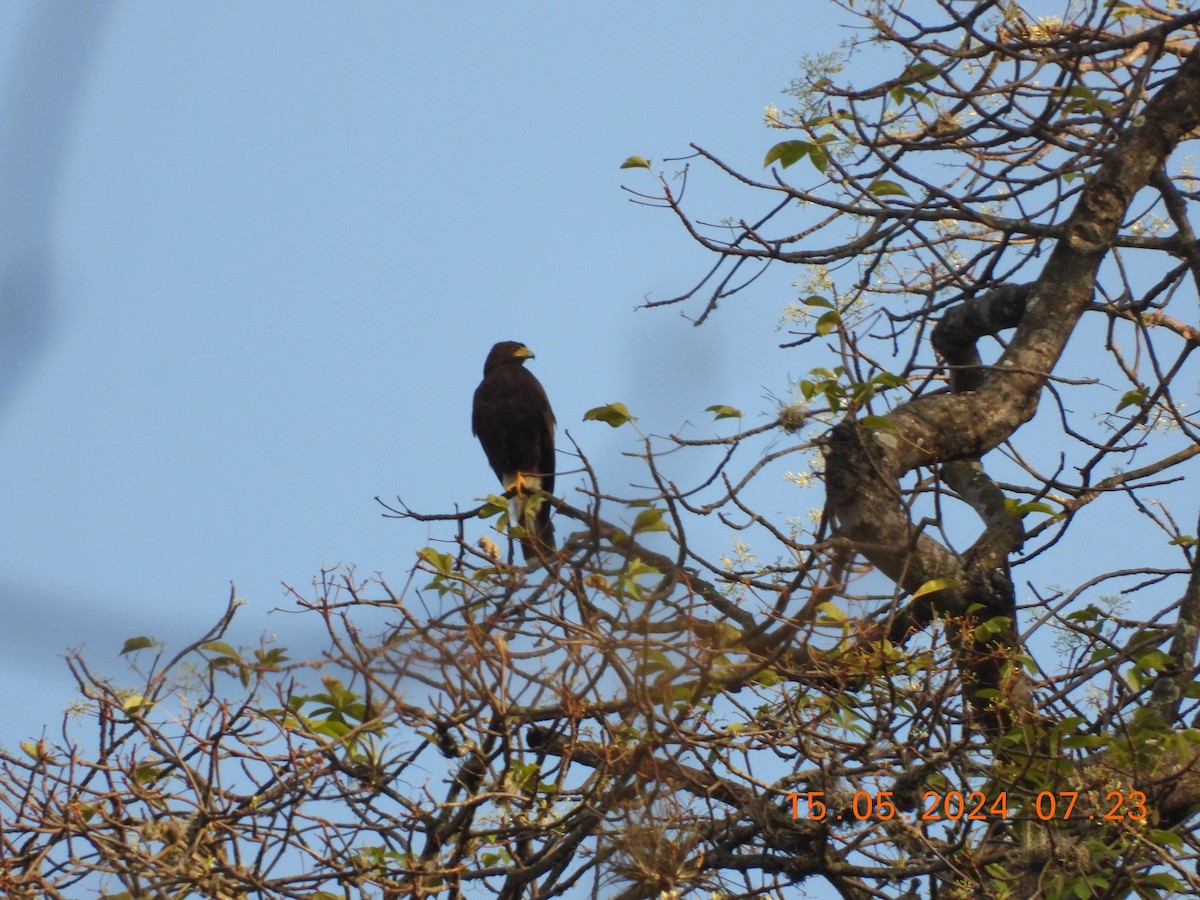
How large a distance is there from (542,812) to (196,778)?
0.71 m

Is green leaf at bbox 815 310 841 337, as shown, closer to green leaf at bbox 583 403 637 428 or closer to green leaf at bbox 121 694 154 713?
green leaf at bbox 583 403 637 428

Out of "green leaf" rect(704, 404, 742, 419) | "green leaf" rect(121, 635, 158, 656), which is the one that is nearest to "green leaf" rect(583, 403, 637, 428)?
"green leaf" rect(704, 404, 742, 419)

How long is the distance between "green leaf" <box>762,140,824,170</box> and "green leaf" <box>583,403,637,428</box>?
70 cm

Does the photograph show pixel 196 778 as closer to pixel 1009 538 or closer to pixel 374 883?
pixel 374 883

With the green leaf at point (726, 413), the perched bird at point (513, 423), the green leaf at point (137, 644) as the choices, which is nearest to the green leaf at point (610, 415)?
the green leaf at point (726, 413)

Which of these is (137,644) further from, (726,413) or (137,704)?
(726,413)

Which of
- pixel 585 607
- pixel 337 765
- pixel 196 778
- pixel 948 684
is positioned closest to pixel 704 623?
pixel 585 607

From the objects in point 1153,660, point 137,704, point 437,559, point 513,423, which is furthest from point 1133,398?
point 513,423

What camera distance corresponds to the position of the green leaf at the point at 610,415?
118 inches

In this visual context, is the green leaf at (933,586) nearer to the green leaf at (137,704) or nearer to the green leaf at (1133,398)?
the green leaf at (1133,398)
